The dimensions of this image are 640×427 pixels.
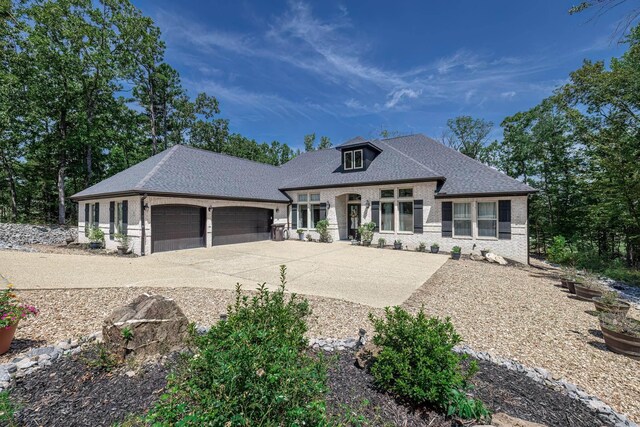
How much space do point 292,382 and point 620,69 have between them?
18.4 metres

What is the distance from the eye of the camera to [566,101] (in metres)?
14.1

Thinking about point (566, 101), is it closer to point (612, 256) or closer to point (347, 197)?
point (612, 256)

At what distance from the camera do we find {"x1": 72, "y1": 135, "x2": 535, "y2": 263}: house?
1157 cm

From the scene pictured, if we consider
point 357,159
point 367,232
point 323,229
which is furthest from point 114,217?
point 357,159

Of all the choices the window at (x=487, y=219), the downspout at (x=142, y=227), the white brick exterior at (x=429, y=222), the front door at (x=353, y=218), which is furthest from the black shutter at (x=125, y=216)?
the window at (x=487, y=219)

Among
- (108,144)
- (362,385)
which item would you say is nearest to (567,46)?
(362,385)

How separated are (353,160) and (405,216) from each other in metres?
5.11

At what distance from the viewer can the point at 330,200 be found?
16.5m

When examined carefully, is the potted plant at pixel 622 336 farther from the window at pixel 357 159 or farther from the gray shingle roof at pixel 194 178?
the gray shingle roof at pixel 194 178

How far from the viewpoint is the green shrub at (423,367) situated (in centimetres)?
220

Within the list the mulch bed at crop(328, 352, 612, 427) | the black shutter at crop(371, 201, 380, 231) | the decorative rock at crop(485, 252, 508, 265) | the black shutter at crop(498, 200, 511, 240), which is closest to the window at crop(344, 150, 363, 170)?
the black shutter at crop(371, 201, 380, 231)

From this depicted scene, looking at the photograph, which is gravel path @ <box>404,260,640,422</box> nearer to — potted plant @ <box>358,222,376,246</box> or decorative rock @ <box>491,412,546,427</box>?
decorative rock @ <box>491,412,546,427</box>

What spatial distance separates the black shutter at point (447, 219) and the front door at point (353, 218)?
208 inches

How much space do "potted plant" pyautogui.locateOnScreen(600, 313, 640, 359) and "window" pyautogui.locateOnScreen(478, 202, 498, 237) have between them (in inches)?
331
